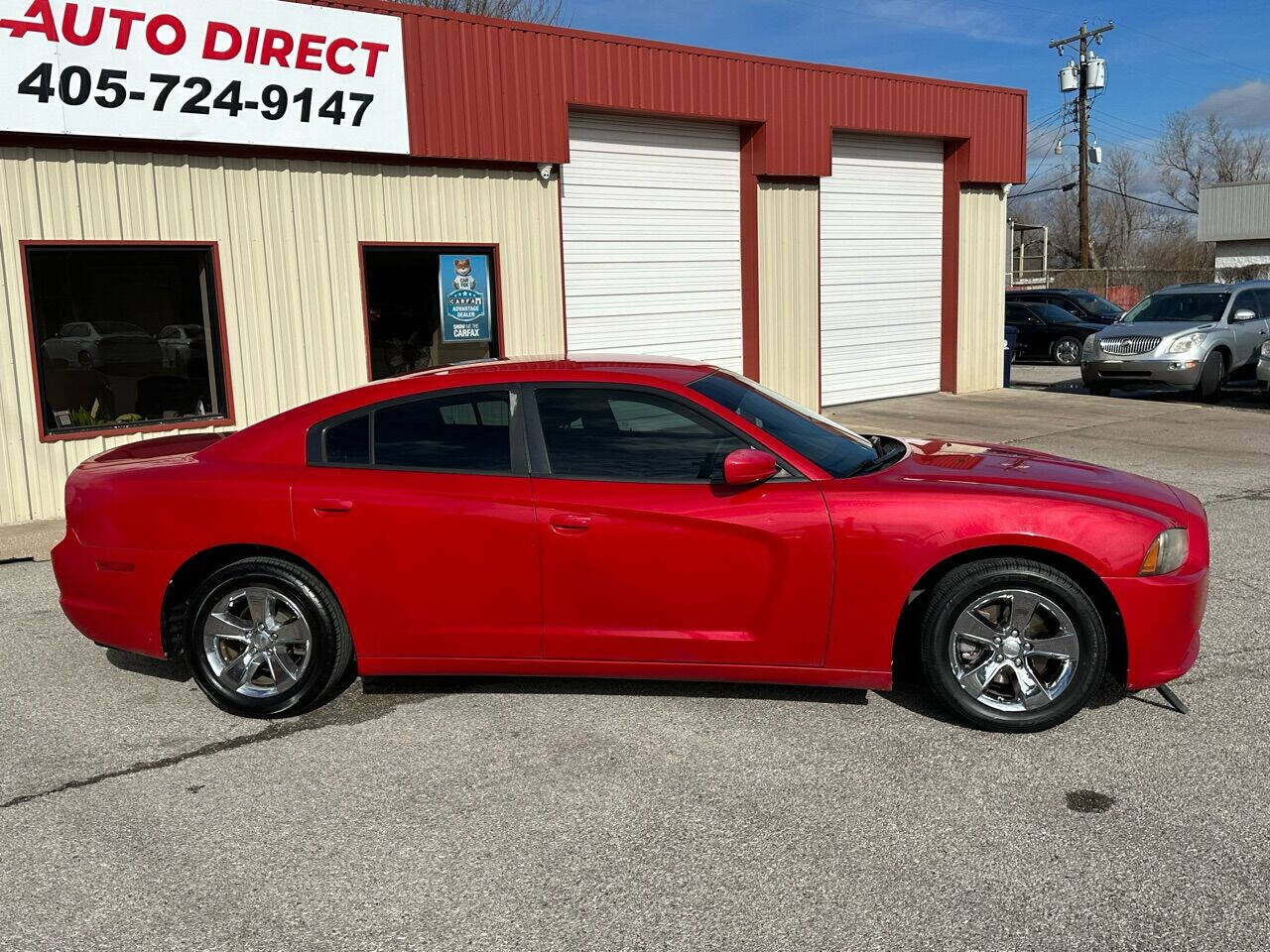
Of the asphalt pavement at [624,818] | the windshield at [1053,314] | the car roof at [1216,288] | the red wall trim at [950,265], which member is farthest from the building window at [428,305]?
the windshield at [1053,314]

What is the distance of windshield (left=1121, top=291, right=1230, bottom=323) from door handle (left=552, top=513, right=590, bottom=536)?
1579 cm

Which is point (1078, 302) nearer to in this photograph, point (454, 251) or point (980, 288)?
point (980, 288)

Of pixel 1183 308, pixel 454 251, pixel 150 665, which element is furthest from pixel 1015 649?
pixel 1183 308

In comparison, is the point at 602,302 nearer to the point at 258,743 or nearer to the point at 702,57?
the point at 702,57

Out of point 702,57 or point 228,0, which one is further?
point 702,57

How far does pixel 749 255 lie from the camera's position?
14789 millimetres

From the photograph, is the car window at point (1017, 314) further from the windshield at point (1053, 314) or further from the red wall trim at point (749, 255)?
the red wall trim at point (749, 255)

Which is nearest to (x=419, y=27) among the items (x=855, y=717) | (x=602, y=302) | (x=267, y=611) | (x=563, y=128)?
(x=563, y=128)

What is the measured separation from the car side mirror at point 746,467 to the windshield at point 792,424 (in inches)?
9.9

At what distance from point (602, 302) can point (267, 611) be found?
921 centimetres

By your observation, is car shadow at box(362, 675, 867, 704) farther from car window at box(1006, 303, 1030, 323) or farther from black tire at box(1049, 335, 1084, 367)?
car window at box(1006, 303, 1030, 323)

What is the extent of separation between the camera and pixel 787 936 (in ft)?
10.3

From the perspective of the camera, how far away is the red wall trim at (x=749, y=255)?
1462cm

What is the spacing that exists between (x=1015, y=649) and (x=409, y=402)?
2738 millimetres
